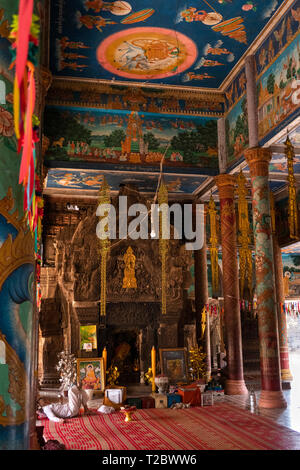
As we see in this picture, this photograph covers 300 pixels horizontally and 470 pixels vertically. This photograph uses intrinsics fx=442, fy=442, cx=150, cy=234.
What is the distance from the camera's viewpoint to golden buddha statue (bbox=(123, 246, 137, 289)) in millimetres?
15320

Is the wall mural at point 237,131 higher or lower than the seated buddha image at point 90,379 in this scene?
higher

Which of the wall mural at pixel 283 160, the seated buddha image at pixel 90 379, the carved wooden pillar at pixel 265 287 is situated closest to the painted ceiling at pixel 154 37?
the wall mural at pixel 283 160

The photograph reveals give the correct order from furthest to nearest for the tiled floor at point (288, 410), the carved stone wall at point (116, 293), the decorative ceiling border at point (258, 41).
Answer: the carved stone wall at point (116, 293), the decorative ceiling border at point (258, 41), the tiled floor at point (288, 410)

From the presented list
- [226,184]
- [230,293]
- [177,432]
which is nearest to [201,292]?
[230,293]

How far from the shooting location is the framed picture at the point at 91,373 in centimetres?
1280

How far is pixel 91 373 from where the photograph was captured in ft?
42.3

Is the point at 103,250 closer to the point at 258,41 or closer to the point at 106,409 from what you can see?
the point at 106,409

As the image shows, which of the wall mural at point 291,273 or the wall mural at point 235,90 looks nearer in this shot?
the wall mural at point 235,90

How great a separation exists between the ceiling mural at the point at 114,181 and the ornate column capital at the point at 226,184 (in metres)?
0.86

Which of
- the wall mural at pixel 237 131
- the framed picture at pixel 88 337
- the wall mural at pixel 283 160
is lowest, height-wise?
the framed picture at pixel 88 337

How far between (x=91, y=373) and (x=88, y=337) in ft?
6.35

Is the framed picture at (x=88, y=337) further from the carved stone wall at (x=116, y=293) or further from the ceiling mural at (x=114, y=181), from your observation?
the ceiling mural at (x=114, y=181)

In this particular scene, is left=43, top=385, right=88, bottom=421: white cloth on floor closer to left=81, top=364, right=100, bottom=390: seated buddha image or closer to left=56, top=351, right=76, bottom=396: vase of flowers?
left=56, top=351, right=76, bottom=396: vase of flowers

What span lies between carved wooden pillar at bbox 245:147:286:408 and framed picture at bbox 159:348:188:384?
123 inches
